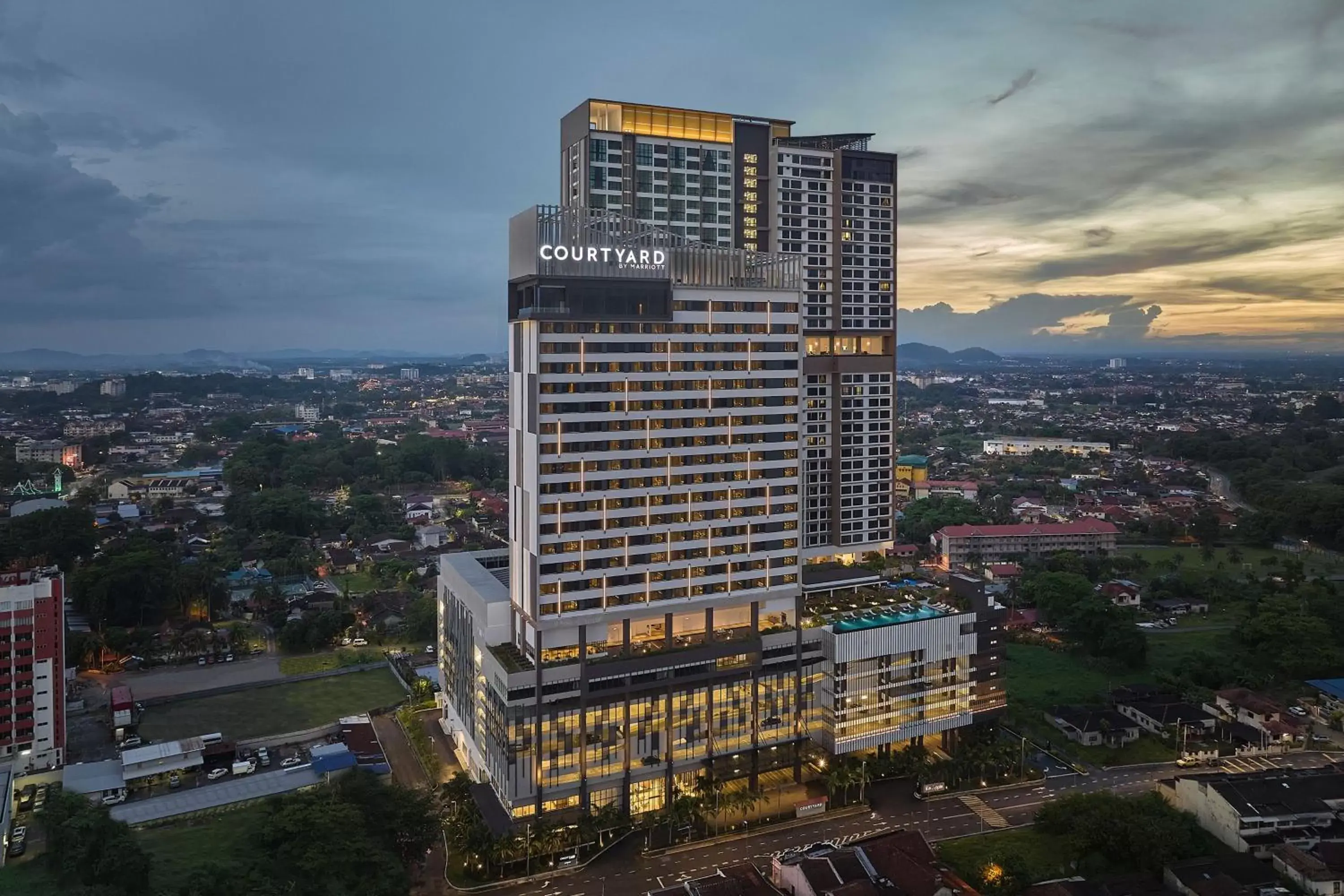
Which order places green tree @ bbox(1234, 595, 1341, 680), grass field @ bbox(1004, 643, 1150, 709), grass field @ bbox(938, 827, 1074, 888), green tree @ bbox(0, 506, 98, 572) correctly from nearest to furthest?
grass field @ bbox(938, 827, 1074, 888) → grass field @ bbox(1004, 643, 1150, 709) → green tree @ bbox(1234, 595, 1341, 680) → green tree @ bbox(0, 506, 98, 572)

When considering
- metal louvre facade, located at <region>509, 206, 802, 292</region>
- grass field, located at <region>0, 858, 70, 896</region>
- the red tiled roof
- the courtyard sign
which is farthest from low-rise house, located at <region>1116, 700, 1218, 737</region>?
grass field, located at <region>0, 858, 70, 896</region>

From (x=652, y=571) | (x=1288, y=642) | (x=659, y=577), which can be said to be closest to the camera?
(x=652, y=571)

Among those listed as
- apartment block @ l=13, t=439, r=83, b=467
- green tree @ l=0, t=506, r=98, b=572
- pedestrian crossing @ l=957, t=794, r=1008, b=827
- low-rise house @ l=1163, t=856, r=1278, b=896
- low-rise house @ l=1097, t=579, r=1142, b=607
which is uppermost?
apartment block @ l=13, t=439, r=83, b=467

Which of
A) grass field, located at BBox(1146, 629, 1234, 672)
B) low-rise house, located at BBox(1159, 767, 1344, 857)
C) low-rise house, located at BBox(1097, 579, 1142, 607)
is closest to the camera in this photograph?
low-rise house, located at BBox(1159, 767, 1344, 857)

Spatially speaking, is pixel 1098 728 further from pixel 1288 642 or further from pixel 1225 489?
pixel 1225 489

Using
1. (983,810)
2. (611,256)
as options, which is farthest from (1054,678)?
(611,256)

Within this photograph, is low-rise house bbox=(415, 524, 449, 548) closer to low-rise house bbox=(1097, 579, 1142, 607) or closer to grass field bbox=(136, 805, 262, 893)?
grass field bbox=(136, 805, 262, 893)
